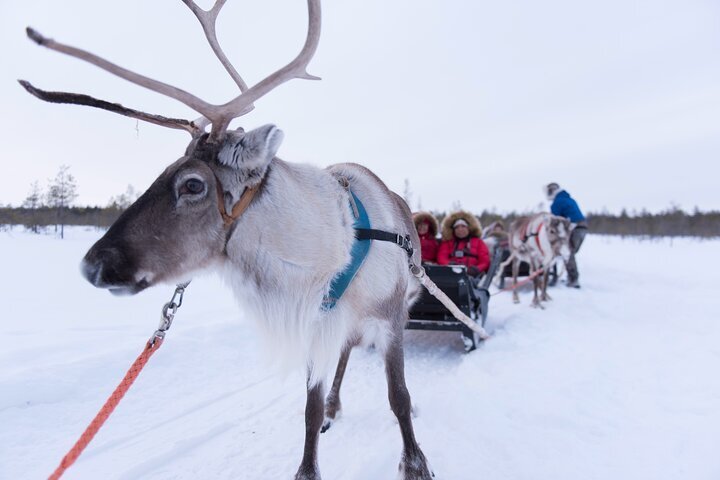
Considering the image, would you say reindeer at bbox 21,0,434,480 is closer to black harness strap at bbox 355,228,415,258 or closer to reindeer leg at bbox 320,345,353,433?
black harness strap at bbox 355,228,415,258

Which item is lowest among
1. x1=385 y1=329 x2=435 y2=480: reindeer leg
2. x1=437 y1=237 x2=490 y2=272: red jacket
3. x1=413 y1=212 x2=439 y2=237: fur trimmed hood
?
x1=385 y1=329 x2=435 y2=480: reindeer leg

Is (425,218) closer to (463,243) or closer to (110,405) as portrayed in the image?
(463,243)

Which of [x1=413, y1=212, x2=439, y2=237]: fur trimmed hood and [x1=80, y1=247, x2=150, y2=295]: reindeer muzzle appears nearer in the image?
[x1=80, y1=247, x2=150, y2=295]: reindeer muzzle

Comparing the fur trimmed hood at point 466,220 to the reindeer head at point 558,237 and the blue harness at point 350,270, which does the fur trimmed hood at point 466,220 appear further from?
the blue harness at point 350,270

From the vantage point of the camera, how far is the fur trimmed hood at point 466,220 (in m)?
6.10

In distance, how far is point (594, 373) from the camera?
151 inches

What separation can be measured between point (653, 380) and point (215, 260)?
13.1ft

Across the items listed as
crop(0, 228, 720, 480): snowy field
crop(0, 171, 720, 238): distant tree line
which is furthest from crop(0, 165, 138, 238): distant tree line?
crop(0, 228, 720, 480): snowy field

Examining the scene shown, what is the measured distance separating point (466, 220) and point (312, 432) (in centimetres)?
442

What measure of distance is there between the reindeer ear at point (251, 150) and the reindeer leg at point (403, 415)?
52.8 inches

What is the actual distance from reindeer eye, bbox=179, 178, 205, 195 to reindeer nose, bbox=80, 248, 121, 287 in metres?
0.42

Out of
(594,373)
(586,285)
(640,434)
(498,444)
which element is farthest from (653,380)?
(586,285)

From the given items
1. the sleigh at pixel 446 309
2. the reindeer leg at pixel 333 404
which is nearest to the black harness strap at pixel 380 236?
the reindeer leg at pixel 333 404

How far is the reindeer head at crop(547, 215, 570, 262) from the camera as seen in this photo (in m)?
7.83
